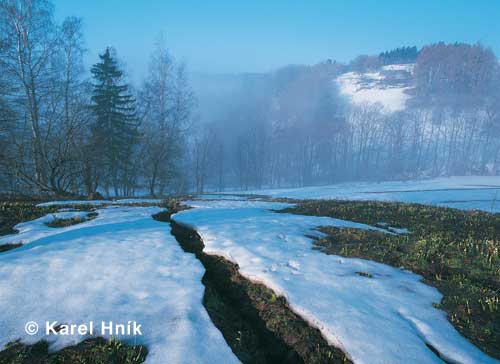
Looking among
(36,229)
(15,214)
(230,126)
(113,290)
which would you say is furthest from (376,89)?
(113,290)

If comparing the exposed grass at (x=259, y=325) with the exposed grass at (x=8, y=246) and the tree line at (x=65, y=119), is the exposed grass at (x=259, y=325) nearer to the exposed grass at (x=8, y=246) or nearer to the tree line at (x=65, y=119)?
the exposed grass at (x=8, y=246)

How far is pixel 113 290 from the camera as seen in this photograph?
3.51m

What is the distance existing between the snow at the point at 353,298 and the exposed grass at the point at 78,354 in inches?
76.7

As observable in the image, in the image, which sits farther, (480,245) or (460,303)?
(480,245)

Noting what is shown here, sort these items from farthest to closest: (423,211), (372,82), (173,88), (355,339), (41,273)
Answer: (372,82) → (173,88) → (423,211) → (41,273) → (355,339)

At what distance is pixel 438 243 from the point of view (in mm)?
5688

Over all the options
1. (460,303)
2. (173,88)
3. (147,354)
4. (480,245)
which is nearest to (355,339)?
(460,303)

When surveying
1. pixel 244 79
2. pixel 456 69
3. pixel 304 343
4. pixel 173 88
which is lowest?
pixel 304 343

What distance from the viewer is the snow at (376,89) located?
8594cm

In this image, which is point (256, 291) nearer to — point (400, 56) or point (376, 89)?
point (376, 89)

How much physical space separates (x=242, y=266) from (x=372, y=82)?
122 metres

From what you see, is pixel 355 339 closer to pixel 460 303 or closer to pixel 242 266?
pixel 460 303

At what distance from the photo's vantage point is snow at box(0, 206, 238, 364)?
2.58 meters

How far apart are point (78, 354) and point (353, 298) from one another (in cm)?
329
